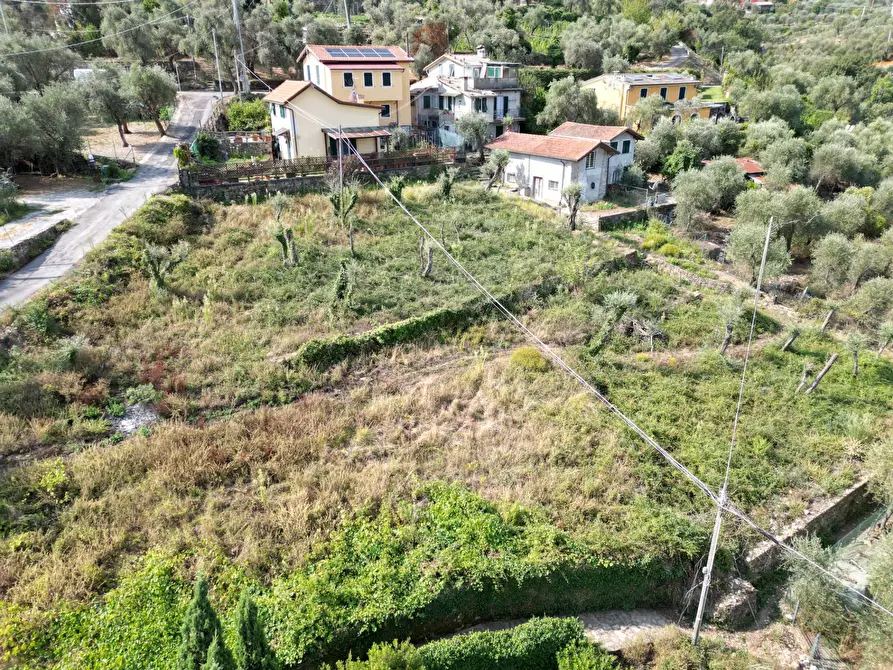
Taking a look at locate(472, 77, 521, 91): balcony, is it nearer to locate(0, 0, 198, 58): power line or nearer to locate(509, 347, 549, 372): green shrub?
locate(509, 347, 549, 372): green shrub

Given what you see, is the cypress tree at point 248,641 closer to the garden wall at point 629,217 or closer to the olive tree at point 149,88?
the garden wall at point 629,217

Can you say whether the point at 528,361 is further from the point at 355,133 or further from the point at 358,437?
the point at 355,133

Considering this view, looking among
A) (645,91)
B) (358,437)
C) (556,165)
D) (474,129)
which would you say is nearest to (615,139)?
(556,165)

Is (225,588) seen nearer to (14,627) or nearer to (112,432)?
(14,627)

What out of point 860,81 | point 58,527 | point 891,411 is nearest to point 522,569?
point 58,527

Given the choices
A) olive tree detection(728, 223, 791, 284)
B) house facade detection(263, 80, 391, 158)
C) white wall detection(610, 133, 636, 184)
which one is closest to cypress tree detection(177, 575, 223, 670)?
olive tree detection(728, 223, 791, 284)

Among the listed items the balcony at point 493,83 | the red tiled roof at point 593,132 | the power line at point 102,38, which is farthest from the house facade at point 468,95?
the power line at point 102,38
